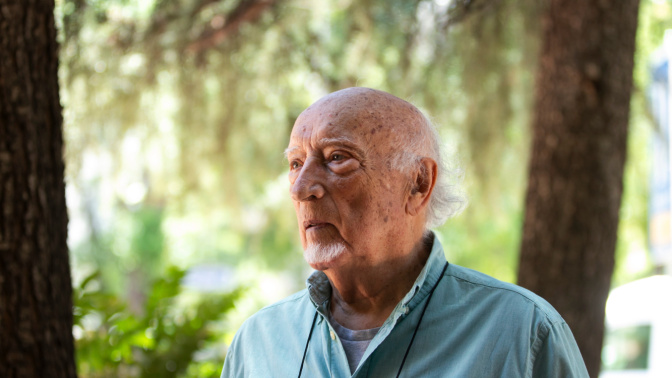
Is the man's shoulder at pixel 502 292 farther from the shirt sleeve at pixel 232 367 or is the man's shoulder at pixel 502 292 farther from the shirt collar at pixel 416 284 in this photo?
the shirt sleeve at pixel 232 367

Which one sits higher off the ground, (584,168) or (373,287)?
(584,168)

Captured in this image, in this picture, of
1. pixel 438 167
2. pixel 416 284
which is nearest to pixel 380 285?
pixel 416 284

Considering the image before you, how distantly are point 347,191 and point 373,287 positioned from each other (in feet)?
0.82

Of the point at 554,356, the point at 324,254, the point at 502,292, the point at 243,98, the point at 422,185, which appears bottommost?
the point at 554,356

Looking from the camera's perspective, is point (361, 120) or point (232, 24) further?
point (232, 24)

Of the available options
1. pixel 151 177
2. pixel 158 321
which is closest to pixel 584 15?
pixel 158 321

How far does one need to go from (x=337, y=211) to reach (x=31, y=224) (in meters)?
1.00

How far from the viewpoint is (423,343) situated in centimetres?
148

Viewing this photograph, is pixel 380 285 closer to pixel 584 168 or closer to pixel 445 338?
pixel 445 338

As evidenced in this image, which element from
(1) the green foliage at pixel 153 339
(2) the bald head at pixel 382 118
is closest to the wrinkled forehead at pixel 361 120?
(2) the bald head at pixel 382 118

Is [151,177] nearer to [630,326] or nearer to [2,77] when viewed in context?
[2,77]

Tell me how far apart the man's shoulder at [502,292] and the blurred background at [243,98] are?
2.47 m

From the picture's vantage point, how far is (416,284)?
1552mm

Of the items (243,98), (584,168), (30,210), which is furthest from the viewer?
(243,98)
